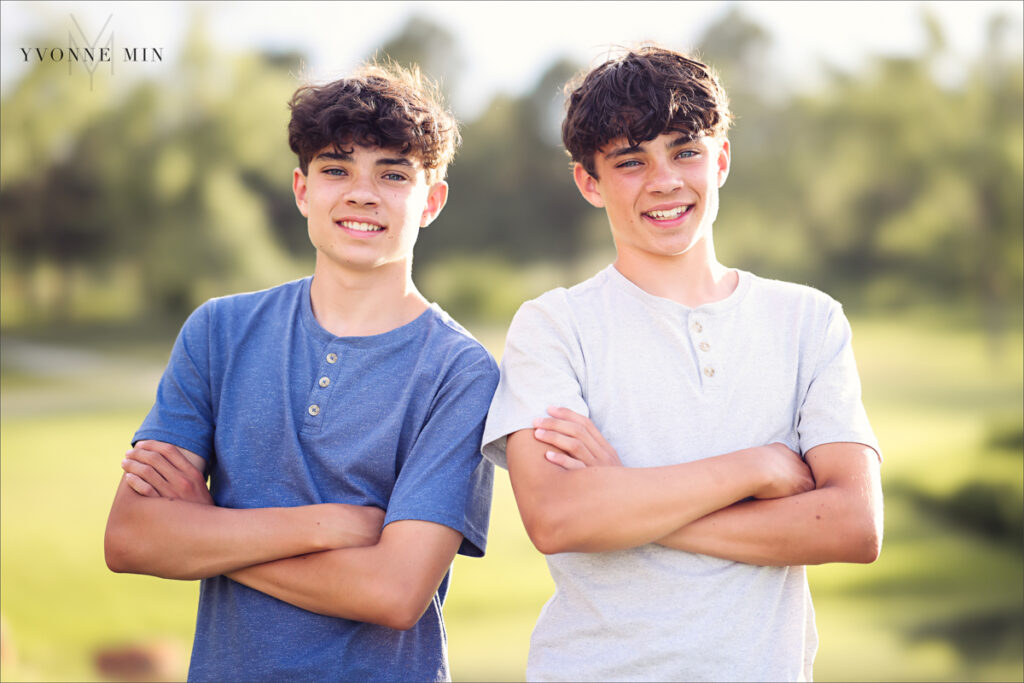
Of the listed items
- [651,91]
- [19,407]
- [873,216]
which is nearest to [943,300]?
[873,216]

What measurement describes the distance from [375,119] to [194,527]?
2.83ft

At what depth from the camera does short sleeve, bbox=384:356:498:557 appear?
1695 mm

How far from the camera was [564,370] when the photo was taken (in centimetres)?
168

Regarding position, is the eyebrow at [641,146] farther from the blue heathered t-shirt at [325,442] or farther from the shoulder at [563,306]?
the blue heathered t-shirt at [325,442]

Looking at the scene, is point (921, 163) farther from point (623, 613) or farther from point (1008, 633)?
point (623, 613)

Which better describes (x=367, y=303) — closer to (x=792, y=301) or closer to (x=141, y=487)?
(x=141, y=487)

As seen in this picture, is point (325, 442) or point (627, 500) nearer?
point (627, 500)

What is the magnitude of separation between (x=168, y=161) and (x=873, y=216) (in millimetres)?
4960

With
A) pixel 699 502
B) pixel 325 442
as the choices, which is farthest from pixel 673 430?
pixel 325 442

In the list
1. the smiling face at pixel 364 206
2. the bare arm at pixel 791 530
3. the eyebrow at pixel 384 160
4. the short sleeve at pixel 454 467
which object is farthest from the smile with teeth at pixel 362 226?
the bare arm at pixel 791 530

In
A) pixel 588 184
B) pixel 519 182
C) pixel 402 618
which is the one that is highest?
pixel 519 182

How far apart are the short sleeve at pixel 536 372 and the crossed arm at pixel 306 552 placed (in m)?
0.22

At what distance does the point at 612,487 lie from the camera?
156cm

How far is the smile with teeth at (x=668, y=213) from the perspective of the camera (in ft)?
5.76
